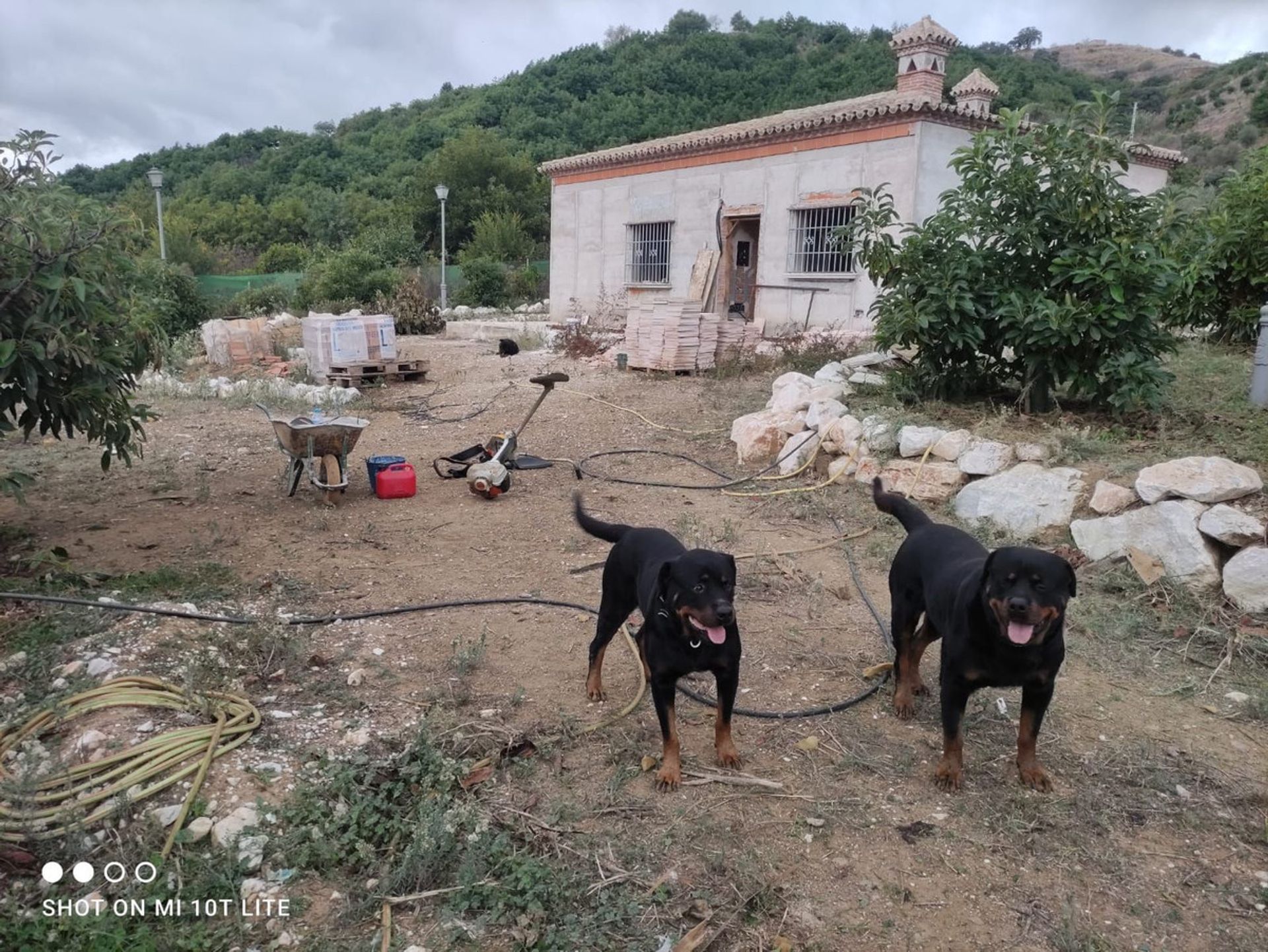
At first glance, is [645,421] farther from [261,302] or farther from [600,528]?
[261,302]

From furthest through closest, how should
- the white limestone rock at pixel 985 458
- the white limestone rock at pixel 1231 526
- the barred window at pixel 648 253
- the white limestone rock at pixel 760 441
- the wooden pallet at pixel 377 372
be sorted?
the barred window at pixel 648 253
the wooden pallet at pixel 377 372
the white limestone rock at pixel 760 441
the white limestone rock at pixel 985 458
the white limestone rock at pixel 1231 526

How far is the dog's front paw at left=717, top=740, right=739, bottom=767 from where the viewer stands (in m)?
3.40

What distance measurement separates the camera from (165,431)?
1007cm

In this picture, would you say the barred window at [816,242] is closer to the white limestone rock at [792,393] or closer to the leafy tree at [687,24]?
the white limestone rock at [792,393]

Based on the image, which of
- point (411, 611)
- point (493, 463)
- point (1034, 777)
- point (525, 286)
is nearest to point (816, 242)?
point (493, 463)

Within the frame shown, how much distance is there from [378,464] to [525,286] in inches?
881

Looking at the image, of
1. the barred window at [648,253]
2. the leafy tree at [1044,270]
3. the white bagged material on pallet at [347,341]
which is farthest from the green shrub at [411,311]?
the leafy tree at [1044,270]

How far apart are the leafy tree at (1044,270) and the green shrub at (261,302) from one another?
19105 millimetres

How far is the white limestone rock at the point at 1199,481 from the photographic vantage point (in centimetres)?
538

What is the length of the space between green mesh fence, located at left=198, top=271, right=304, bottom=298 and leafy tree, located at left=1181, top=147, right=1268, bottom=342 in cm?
2239

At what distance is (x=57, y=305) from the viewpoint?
4.64 m

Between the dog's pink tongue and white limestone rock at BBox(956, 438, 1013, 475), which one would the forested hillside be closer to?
white limestone rock at BBox(956, 438, 1013, 475)

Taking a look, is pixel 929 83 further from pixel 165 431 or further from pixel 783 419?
pixel 165 431

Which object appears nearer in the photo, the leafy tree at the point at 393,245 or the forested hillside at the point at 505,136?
the leafy tree at the point at 393,245
